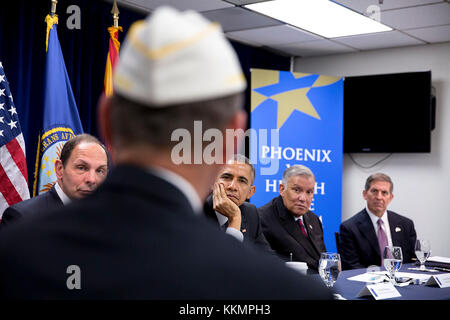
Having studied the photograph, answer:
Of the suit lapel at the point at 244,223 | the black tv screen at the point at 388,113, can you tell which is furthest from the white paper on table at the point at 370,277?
the black tv screen at the point at 388,113

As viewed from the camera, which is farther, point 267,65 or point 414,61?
point 267,65

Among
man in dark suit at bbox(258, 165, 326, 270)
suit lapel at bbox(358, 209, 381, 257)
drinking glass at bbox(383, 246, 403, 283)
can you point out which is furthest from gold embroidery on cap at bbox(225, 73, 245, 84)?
suit lapel at bbox(358, 209, 381, 257)

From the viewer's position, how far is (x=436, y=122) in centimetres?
662

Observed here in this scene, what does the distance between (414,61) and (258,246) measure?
14.1ft

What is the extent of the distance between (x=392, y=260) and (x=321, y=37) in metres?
3.98

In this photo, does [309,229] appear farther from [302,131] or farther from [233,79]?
[233,79]

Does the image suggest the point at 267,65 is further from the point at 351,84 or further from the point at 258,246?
the point at 258,246

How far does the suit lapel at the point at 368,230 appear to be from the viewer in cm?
441

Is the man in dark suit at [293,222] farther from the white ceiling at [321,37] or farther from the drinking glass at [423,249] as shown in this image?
the white ceiling at [321,37]

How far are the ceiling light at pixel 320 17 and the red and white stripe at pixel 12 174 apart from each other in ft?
8.72

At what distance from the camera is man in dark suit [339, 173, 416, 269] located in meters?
4.39

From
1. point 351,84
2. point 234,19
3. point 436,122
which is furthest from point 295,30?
point 436,122

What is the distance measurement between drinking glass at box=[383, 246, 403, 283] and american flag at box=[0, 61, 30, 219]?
2424 mm

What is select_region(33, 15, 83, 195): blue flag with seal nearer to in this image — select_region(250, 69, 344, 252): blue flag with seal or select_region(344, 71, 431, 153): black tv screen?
select_region(250, 69, 344, 252): blue flag with seal
